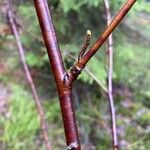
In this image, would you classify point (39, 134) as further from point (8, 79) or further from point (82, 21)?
point (82, 21)

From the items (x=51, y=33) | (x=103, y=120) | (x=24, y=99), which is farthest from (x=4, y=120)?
(x=51, y=33)

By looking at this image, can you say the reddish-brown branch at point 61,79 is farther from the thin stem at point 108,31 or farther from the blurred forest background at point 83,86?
the blurred forest background at point 83,86

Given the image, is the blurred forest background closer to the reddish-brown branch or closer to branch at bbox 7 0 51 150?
branch at bbox 7 0 51 150

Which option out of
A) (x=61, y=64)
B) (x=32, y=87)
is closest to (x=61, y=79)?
(x=61, y=64)

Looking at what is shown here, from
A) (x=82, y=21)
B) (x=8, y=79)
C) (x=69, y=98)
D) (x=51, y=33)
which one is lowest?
(x=8, y=79)

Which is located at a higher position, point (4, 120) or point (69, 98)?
point (69, 98)

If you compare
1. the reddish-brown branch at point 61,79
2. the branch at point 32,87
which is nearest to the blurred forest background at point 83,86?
the branch at point 32,87
